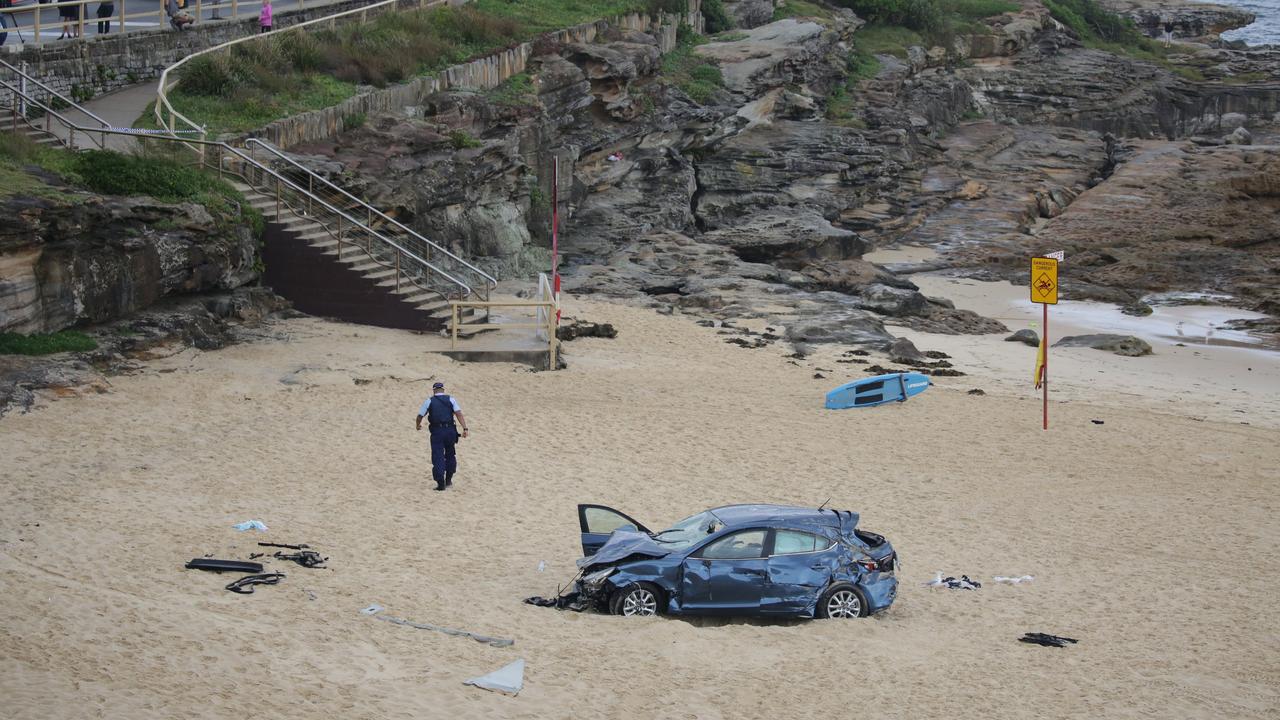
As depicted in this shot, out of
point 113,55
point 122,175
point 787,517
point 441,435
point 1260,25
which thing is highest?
point 1260,25

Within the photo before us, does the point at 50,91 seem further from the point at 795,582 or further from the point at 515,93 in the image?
the point at 795,582

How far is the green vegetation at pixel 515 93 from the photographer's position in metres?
38.3

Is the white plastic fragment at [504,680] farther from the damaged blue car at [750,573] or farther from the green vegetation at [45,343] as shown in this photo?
the green vegetation at [45,343]

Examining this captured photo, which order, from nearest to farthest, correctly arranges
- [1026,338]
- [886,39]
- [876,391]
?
[876,391]
[1026,338]
[886,39]

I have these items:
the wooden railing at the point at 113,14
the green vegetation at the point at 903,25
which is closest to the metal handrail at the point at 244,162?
the wooden railing at the point at 113,14

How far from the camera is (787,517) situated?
12797mm

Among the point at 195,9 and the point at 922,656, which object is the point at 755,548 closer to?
the point at 922,656

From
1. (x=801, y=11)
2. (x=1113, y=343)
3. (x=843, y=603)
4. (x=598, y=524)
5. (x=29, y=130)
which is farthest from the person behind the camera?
(x=801, y=11)

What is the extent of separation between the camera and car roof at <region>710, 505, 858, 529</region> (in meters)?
12.7

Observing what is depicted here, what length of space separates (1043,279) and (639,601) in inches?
515

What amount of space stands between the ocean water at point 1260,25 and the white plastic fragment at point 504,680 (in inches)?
3576

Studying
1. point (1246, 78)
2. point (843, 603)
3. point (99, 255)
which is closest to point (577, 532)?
point (843, 603)

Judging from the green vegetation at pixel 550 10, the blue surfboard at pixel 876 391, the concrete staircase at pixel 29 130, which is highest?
the green vegetation at pixel 550 10

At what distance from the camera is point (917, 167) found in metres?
52.1
